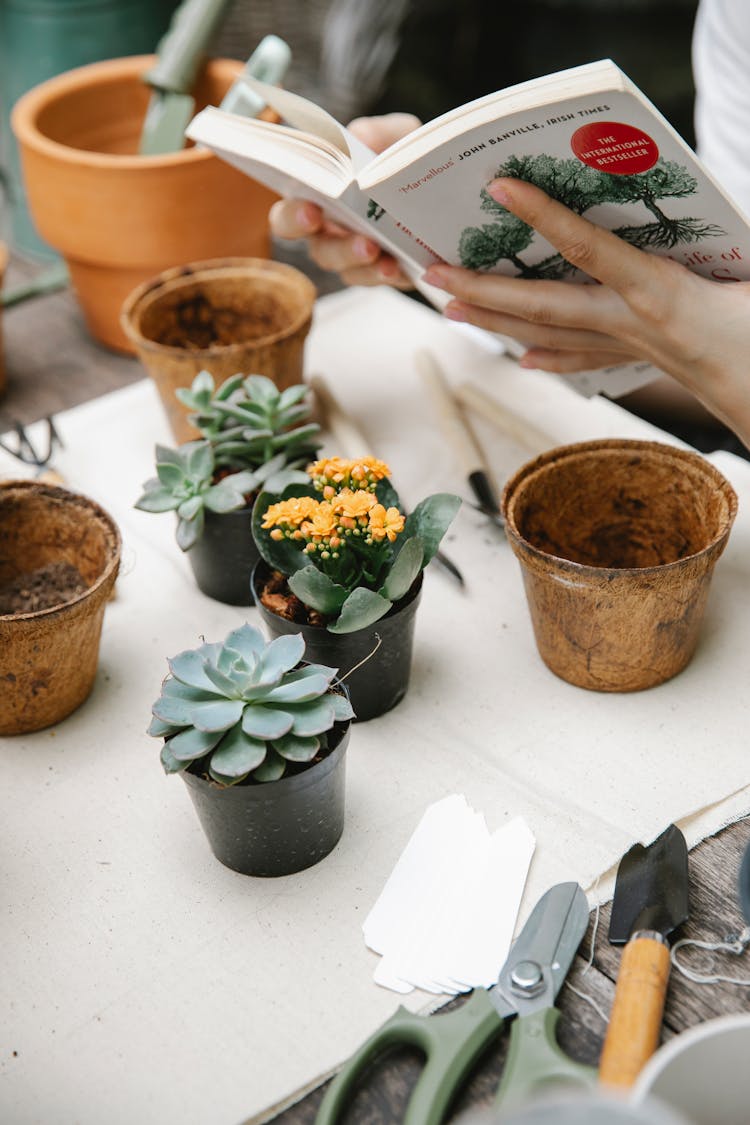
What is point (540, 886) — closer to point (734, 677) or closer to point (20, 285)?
point (734, 677)

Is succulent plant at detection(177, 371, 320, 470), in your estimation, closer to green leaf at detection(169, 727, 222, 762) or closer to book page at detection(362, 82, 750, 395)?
book page at detection(362, 82, 750, 395)

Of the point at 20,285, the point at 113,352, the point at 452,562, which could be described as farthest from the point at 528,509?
the point at 20,285

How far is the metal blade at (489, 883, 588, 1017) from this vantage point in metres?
0.60

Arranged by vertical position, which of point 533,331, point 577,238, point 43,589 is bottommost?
point 43,589

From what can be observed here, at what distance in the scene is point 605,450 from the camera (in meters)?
0.87

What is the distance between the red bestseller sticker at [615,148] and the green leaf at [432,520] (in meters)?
0.25

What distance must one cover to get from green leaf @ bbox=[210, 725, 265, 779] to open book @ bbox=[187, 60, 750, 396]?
40 cm

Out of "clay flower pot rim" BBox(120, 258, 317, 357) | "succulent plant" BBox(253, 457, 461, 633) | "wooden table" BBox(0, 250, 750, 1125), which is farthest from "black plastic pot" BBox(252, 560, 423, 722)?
"clay flower pot rim" BBox(120, 258, 317, 357)

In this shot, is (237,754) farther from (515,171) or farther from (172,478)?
(515,171)

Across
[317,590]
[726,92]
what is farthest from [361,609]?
[726,92]

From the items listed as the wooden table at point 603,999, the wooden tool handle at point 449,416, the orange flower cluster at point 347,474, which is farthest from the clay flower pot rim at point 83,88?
the wooden table at point 603,999

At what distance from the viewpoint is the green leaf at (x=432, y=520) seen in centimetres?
79

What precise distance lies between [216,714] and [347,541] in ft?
0.58

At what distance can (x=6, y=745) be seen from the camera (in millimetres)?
823
